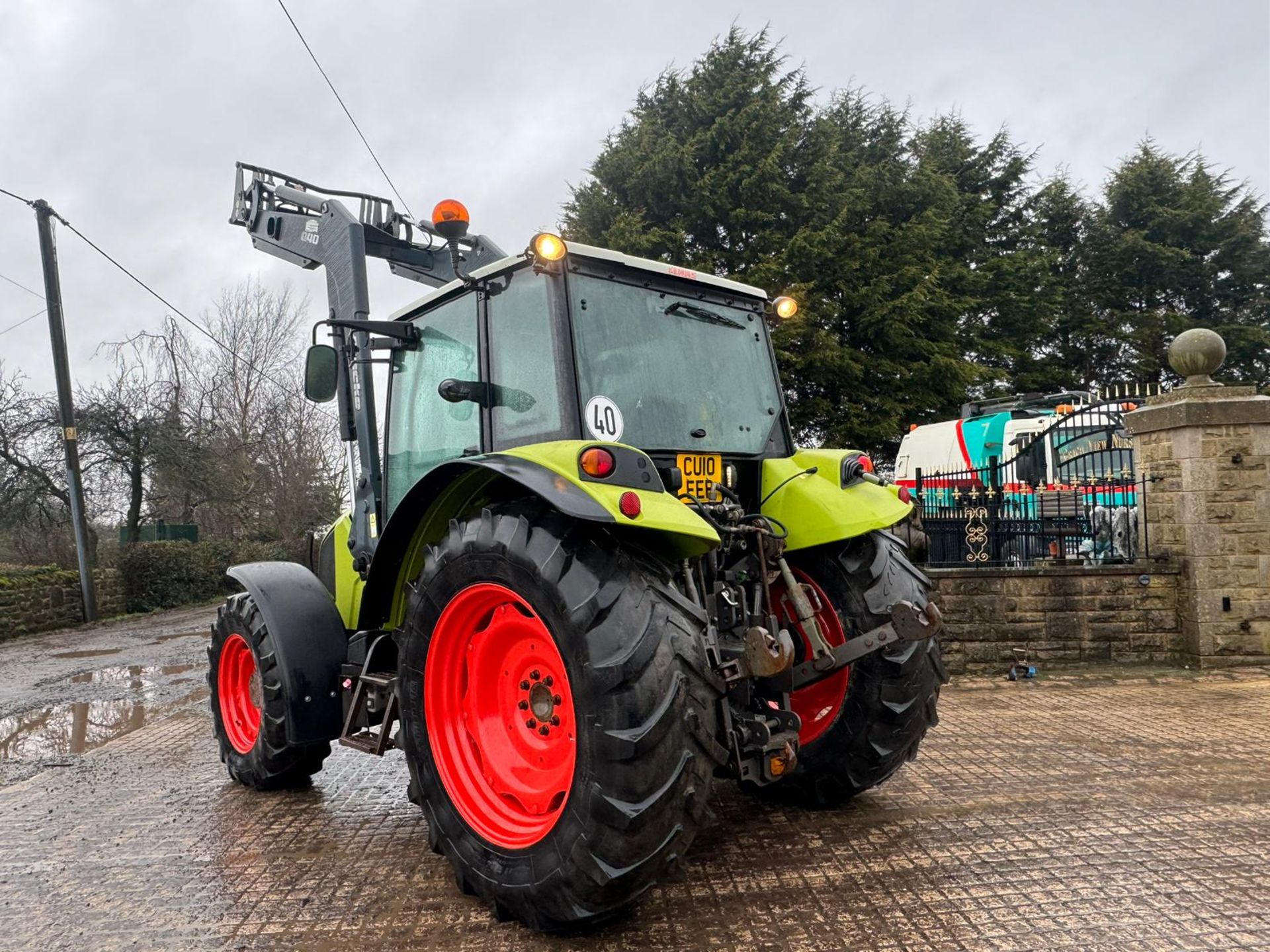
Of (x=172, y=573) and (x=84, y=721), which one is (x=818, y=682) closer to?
(x=84, y=721)

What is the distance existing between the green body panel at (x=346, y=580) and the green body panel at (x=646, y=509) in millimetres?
1951

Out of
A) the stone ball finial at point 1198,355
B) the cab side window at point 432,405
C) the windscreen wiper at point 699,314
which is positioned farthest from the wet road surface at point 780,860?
the stone ball finial at point 1198,355

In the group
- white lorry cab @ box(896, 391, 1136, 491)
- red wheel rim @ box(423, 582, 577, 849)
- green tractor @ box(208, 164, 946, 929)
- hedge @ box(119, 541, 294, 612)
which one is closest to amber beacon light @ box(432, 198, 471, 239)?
green tractor @ box(208, 164, 946, 929)

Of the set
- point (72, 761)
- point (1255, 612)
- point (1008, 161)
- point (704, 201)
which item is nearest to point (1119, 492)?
point (1255, 612)

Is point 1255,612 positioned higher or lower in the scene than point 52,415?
lower

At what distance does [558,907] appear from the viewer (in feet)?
8.41

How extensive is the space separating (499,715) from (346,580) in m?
1.74

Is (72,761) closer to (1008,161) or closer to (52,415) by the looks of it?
(52,415)

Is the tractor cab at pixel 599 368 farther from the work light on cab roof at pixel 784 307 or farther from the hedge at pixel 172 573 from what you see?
the hedge at pixel 172 573

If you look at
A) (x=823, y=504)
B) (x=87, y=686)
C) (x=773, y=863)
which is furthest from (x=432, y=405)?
(x=87, y=686)

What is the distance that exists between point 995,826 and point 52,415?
17338 millimetres

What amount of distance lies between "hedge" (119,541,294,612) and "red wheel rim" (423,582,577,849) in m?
13.3

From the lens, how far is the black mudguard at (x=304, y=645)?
3.94 m

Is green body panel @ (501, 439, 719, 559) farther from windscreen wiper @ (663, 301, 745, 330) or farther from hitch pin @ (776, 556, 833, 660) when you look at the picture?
windscreen wiper @ (663, 301, 745, 330)
